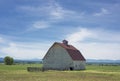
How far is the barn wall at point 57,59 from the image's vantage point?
260ft

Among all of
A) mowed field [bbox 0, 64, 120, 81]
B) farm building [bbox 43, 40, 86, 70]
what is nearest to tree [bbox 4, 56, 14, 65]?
farm building [bbox 43, 40, 86, 70]

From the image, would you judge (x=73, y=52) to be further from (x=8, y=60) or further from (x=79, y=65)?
(x=8, y=60)

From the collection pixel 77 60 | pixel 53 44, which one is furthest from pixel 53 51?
pixel 77 60

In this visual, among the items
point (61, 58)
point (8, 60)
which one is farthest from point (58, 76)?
point (8, 60)

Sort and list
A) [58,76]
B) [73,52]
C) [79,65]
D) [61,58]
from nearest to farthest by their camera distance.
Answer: [58,76], [61,58], [73,52], [79,65]

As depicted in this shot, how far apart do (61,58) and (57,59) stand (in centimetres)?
122

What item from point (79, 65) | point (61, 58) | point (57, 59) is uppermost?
point (61, 58)

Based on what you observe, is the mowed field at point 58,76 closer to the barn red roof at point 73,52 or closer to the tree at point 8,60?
the barn red roof at point 73,52

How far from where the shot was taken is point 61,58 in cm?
7988

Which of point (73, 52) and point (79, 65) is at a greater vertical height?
point (73, 52)

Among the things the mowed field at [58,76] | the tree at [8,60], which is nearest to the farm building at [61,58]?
the mowed field at [58,76]

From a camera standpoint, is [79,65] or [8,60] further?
[8,60]

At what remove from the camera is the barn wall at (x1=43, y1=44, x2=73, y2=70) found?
7912 cm

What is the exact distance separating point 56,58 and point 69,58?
385cm
